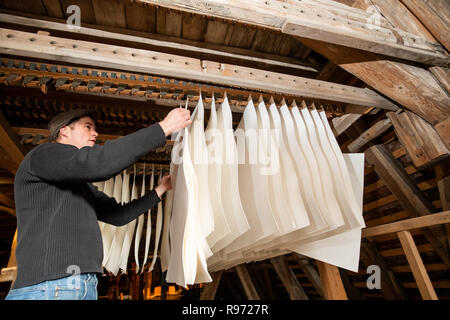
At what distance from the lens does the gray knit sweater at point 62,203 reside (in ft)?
3.72

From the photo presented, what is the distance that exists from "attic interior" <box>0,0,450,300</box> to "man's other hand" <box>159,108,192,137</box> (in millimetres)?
410

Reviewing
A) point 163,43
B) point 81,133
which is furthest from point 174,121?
point 163,43

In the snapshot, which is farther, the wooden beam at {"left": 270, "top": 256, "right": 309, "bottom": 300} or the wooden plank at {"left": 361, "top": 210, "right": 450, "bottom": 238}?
the wooden beam at {"left": 270, "top": 256, "right": 309, "bottom": 300}

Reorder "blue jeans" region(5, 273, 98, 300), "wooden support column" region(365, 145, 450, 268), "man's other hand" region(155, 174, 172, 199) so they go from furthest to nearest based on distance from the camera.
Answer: "wooden support column" region(365, 145, 450, 268) → "man's other hand" region(155, 174, 172, 199) → "blue jeans" region(5, 273, 98, 300)

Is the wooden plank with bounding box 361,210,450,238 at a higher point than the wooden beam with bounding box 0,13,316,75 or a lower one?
lower

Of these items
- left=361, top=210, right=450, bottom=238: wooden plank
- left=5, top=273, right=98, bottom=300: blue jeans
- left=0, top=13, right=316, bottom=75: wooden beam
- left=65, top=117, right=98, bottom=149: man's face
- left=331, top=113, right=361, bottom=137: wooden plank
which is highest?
left=0, top=13, right=316, bottom=75: wooden beam

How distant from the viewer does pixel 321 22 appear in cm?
147

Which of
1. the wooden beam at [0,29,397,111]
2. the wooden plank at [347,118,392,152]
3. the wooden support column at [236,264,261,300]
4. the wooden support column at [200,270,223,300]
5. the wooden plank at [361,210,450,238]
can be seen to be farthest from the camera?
the wooden support column at [236,264,261,300]

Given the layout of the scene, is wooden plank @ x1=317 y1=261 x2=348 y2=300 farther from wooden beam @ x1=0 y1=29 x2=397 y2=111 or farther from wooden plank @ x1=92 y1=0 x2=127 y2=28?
wooden plank @ x1=92 y1=0 x2=127 y2=28

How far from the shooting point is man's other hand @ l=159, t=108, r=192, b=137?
128 cm

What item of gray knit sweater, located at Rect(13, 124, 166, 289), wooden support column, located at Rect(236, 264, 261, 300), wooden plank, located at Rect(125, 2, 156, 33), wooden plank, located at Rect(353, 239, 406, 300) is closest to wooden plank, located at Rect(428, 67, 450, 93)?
gray knit sweater, located at Rect(13, 124, 166, 289)
